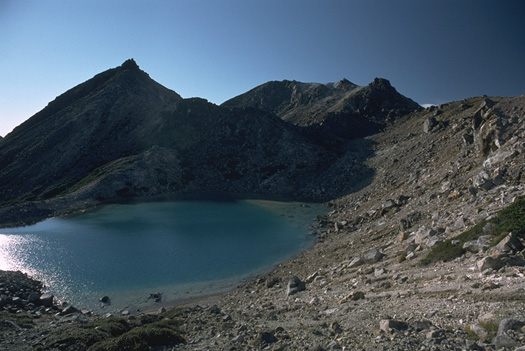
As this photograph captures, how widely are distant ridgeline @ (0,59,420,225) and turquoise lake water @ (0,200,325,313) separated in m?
15.6

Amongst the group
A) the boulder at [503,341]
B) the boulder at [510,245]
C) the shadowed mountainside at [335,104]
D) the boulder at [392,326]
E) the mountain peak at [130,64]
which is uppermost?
the mountain peak at [130,64]

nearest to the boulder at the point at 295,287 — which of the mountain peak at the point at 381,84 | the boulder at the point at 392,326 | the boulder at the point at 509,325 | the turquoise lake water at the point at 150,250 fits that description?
the turquoise lake water at the point at 150,250

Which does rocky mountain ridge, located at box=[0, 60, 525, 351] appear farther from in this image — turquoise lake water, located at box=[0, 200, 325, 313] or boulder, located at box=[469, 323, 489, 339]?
turquoise lake water, located at box=[0, 200, 325, 313]

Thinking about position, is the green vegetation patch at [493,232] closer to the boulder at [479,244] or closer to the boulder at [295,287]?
the boulder at [479,244]

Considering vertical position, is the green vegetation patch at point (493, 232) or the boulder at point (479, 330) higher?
the green vegetation patch at point (493, 232)

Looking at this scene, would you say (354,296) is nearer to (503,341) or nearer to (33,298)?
(503,341)

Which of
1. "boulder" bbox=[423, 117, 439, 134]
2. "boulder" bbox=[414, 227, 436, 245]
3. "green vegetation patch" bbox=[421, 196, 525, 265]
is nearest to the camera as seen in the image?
"green vegetation patch" bbox=[421, 196, 525, 265]

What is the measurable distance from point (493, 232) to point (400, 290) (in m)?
5.95

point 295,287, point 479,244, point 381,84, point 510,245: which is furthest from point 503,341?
point 381,84

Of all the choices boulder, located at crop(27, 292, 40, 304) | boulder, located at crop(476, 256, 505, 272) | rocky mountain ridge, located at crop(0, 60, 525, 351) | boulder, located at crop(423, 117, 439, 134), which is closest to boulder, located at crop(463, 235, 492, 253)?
rocky mountain ridge, located at crop(0, 60, 525, 351)

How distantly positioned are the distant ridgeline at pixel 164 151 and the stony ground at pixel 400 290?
37.1 m

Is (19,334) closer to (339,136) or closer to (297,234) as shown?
(297,234)

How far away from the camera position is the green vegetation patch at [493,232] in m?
16.7

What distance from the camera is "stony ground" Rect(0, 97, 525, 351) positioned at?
1201 centimetres
